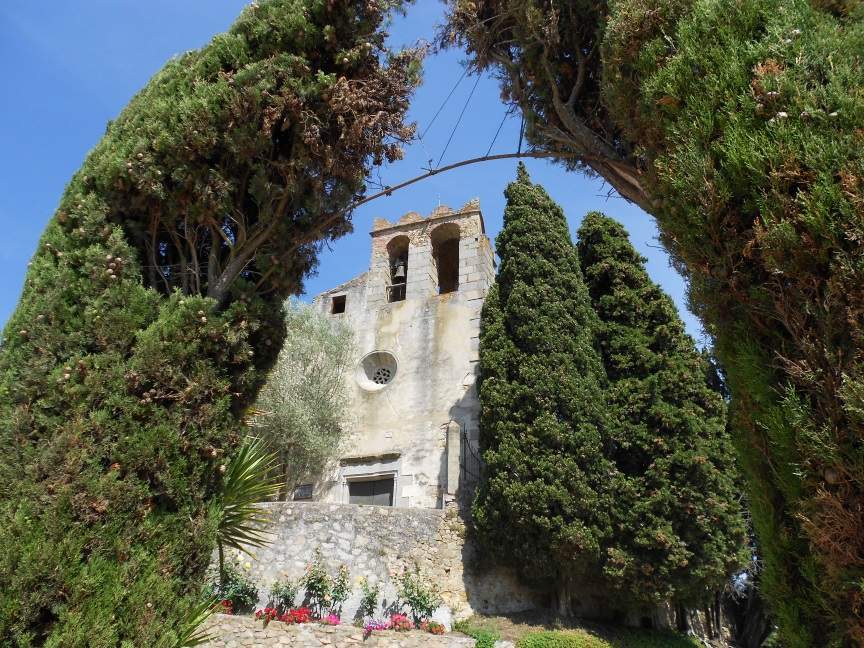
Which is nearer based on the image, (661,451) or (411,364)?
(661,451)

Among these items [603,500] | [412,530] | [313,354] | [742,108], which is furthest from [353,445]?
[742,108]

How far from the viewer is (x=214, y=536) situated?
430 centimetres

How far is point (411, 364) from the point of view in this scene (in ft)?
55.8

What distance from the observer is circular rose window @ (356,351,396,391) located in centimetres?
1750

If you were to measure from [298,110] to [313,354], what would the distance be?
12.5m

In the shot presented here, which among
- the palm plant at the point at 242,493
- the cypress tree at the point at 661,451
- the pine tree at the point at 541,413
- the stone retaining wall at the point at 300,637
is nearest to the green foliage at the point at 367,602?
the stone retaining wall at the point at 300,637

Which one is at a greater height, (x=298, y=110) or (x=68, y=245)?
(x=298, y=110)

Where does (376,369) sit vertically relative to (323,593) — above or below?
above

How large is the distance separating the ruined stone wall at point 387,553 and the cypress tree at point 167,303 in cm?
675

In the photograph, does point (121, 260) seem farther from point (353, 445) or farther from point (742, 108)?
point (353, 445)

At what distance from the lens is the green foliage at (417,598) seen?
10211 millimetres

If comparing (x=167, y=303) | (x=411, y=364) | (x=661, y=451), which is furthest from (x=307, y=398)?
(x=167, y=303)

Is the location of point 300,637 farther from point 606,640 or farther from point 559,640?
point 606,640

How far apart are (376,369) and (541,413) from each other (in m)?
6.91
